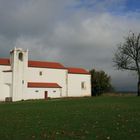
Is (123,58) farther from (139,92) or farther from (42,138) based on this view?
(42,138)

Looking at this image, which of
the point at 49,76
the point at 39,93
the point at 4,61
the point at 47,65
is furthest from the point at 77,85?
the point at 4,61

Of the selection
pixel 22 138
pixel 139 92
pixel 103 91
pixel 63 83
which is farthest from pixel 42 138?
pixel 103 91

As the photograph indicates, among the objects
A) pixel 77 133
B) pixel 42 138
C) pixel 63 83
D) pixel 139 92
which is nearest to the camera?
pixel 42 138

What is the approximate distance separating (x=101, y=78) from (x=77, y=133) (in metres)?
86.9

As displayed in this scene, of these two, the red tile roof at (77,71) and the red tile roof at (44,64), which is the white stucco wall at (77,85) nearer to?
the red tile roof at (77,71)

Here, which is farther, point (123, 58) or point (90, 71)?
point (90, 71)

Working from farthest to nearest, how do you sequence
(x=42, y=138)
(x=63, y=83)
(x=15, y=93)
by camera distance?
(x=63, y=83) → (x=15, y=93) → (x=42, y=138)

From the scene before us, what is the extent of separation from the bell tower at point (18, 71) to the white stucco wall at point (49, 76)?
210 cm

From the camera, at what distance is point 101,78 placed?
334 feet

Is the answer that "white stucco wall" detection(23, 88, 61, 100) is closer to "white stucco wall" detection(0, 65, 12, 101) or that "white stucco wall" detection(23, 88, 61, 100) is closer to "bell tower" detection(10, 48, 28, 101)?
"bell tower" detection(10, 48, 28, 101)

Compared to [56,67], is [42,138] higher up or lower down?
lower down

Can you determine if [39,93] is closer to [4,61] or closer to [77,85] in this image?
[4,61]

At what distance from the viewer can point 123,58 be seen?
74.9 metres

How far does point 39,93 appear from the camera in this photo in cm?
8438
